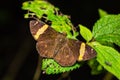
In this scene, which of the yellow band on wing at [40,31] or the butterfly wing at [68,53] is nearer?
the butterfly wing at [68,53]

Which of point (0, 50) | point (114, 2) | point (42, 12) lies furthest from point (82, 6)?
point (42, 12)

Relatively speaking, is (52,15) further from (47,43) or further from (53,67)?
(53,67)

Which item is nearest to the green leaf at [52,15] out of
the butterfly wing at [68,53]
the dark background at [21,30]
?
the butterfly wing at [68,53]

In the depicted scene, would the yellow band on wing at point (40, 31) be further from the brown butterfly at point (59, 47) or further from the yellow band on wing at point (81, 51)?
the yellow band on wing at point (81, 51)

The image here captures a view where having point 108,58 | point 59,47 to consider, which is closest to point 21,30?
point 59,47

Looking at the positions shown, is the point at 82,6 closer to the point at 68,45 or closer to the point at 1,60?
the point at 1,60

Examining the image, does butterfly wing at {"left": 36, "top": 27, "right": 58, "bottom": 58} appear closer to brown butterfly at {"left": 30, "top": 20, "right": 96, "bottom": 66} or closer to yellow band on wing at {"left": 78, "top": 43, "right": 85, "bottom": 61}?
Answer: brown butterfly at {"left": 30, "top": 20, "right": 96, "bottom": 66}

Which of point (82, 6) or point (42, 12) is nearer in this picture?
point (42, 12)
